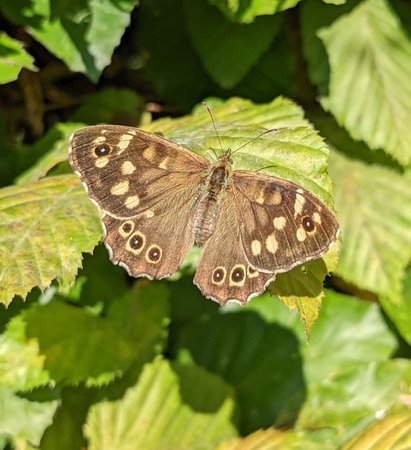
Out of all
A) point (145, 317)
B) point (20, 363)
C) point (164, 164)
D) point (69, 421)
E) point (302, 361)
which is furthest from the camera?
point (302, 361)

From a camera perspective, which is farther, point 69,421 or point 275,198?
point 69,421

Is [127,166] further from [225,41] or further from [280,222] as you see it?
[225,41]

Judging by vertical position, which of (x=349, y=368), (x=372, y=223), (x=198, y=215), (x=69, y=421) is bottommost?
(x=69, y=421)

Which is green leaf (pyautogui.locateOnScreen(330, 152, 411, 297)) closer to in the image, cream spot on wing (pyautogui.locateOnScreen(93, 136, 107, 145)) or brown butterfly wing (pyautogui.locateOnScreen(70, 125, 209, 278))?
brown butterfly wing (pyautogui.locateOnScreen(70, 125, 209, 278))

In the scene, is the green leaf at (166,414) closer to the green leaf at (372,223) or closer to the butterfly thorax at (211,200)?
the green leaf at (372,223)

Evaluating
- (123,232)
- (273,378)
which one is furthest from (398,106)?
(123,232)

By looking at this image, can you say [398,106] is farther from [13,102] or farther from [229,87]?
[13,102]

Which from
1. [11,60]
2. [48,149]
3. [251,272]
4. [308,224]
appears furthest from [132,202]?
[48,149]

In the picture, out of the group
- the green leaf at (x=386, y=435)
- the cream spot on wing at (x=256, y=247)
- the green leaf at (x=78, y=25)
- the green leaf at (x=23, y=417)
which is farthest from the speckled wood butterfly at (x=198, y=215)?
the green leaf at (x=23, y=417)
